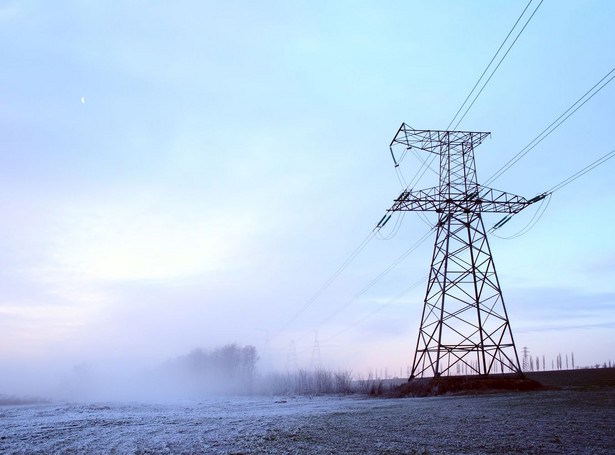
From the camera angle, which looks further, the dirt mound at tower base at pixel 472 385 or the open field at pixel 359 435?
the dirt mound at tower base at pixel 472 385

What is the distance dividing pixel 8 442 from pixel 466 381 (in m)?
22.8

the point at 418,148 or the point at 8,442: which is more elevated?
the point at 418,148

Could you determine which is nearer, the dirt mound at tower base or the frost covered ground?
the frost covered ground

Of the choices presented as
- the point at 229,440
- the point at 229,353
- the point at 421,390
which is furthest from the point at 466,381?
the point at 229,353

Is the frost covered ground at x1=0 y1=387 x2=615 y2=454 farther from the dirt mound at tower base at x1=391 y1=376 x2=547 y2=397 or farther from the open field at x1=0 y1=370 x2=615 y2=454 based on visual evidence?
the dirt mound at tower base at x1=391 y1=376 x2=547 y2=397

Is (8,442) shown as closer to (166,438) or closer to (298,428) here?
(166,438)

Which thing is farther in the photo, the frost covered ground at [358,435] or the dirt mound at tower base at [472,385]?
the dirt mound at tower base at [472,385]

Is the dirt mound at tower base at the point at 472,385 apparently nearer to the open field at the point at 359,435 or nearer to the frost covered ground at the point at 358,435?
the open field at the point at 359,435

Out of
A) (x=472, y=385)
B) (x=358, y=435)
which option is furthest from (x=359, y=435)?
(x=472, y=385)

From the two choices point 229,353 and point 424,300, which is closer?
point 424,300

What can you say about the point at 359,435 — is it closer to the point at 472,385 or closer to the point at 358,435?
the point at 358,435

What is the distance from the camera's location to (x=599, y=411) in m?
14.6

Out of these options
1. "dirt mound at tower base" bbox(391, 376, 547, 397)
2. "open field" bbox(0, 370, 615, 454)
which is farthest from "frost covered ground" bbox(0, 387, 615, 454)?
"dirt mound at tower base" bbox(391, 376, 547, 397)

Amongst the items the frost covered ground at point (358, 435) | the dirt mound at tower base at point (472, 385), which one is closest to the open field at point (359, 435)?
the frost covered ground at point (358, 435)
